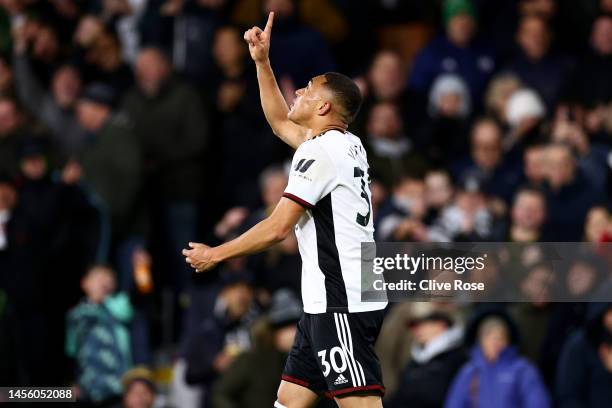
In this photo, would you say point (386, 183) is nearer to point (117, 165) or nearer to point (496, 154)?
point (496, 154)

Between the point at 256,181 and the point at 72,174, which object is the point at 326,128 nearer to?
the point at 72,174

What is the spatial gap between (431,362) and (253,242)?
4065 mm

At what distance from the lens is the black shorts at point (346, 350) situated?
8.24m

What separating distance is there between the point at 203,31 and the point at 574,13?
12.1ft

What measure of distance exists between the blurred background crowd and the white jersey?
10.1 ft

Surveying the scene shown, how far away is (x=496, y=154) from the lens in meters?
13.8

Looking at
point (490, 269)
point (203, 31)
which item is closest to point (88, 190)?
point (203, 31)

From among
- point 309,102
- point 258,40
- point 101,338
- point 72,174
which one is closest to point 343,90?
point 309,102

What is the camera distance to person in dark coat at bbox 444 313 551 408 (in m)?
11.4

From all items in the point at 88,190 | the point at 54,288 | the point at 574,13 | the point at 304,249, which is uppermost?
the point at 574,13

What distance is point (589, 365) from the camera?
36.9ft

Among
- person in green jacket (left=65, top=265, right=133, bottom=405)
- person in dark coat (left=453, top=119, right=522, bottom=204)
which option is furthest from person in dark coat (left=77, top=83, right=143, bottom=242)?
person in dark coat (left=453, top=119, right=522, bottom=204)

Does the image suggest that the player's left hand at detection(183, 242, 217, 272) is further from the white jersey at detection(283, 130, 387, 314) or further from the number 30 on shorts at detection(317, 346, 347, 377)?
the number 30 on shorts at detection(317, 346, 347, 377)

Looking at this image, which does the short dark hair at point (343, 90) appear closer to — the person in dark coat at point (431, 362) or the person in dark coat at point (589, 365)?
the person in dark coat at point (589, 365)
